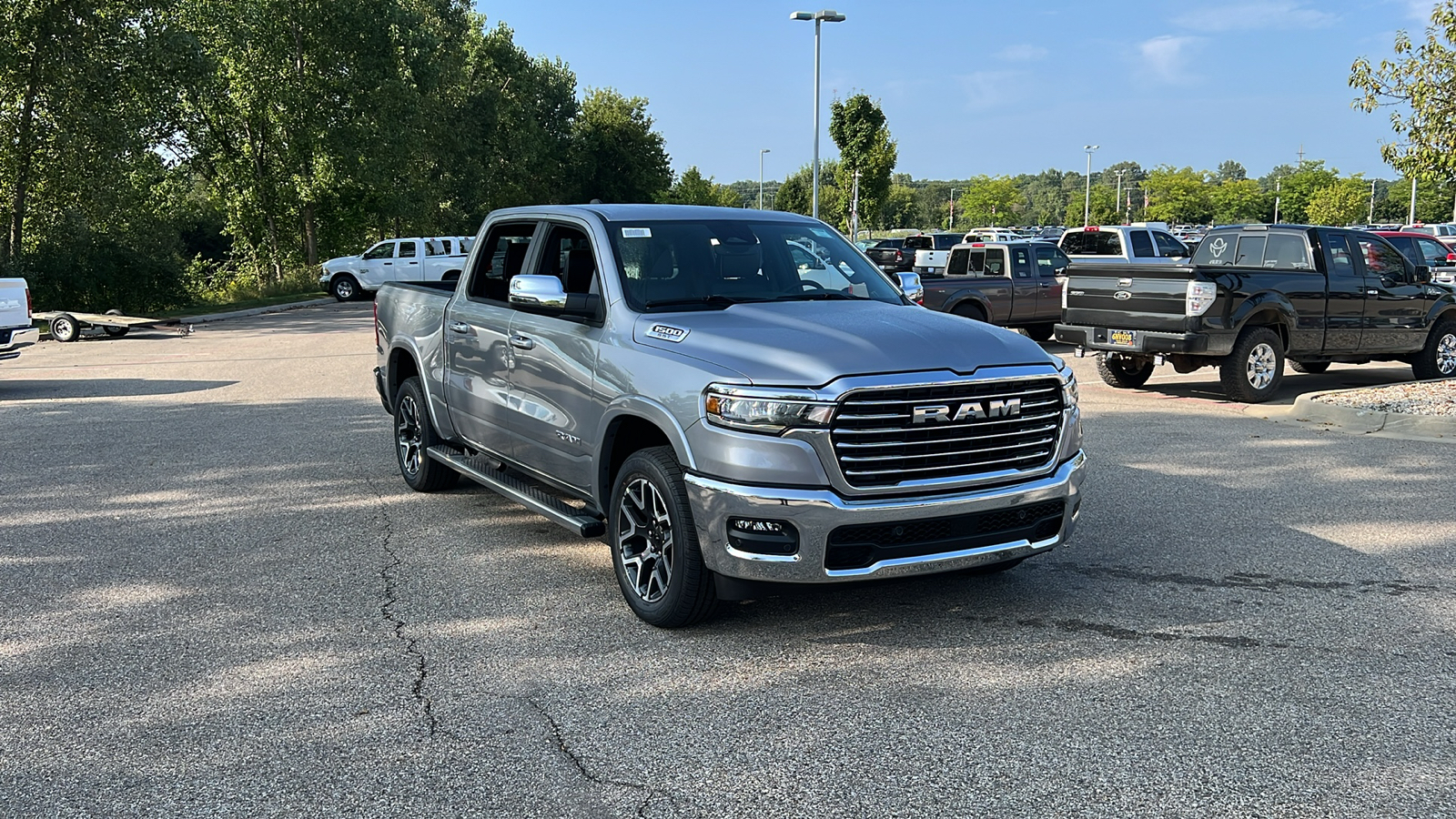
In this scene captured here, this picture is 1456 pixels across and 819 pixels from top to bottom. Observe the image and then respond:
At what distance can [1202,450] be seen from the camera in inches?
388

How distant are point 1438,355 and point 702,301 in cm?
1233

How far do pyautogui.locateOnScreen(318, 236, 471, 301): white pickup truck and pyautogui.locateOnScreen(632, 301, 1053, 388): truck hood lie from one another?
31551mm

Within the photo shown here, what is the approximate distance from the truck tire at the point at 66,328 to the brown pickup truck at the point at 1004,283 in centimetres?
1562

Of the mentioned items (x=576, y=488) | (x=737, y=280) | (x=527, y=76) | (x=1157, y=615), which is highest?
(x=527, y=76)

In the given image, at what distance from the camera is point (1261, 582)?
6031 millimetres

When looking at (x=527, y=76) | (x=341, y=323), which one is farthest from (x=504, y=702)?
(x=527, y=76)

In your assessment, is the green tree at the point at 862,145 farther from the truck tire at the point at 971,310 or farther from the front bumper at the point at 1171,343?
the front bumper at the point at 1171,343

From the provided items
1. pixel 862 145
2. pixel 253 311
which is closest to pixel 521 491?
pixel 253 311

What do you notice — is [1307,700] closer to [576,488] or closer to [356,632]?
[576,488]

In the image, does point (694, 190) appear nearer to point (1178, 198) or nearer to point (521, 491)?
point (1178, 198)

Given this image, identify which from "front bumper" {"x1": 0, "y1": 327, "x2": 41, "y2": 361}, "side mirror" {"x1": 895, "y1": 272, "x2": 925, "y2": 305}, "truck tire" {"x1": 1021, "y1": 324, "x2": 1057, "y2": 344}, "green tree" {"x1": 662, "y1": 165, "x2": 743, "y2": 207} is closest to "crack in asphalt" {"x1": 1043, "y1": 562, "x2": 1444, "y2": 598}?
"side mirror" {"x1": 895, "y1": 272, "x2": 925, "y2": 305}

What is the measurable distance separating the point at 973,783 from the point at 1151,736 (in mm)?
774

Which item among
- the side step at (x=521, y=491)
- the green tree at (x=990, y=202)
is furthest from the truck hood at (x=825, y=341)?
the green tree at (x=990, y=202)

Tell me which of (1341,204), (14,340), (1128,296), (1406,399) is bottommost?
(1406,399)
